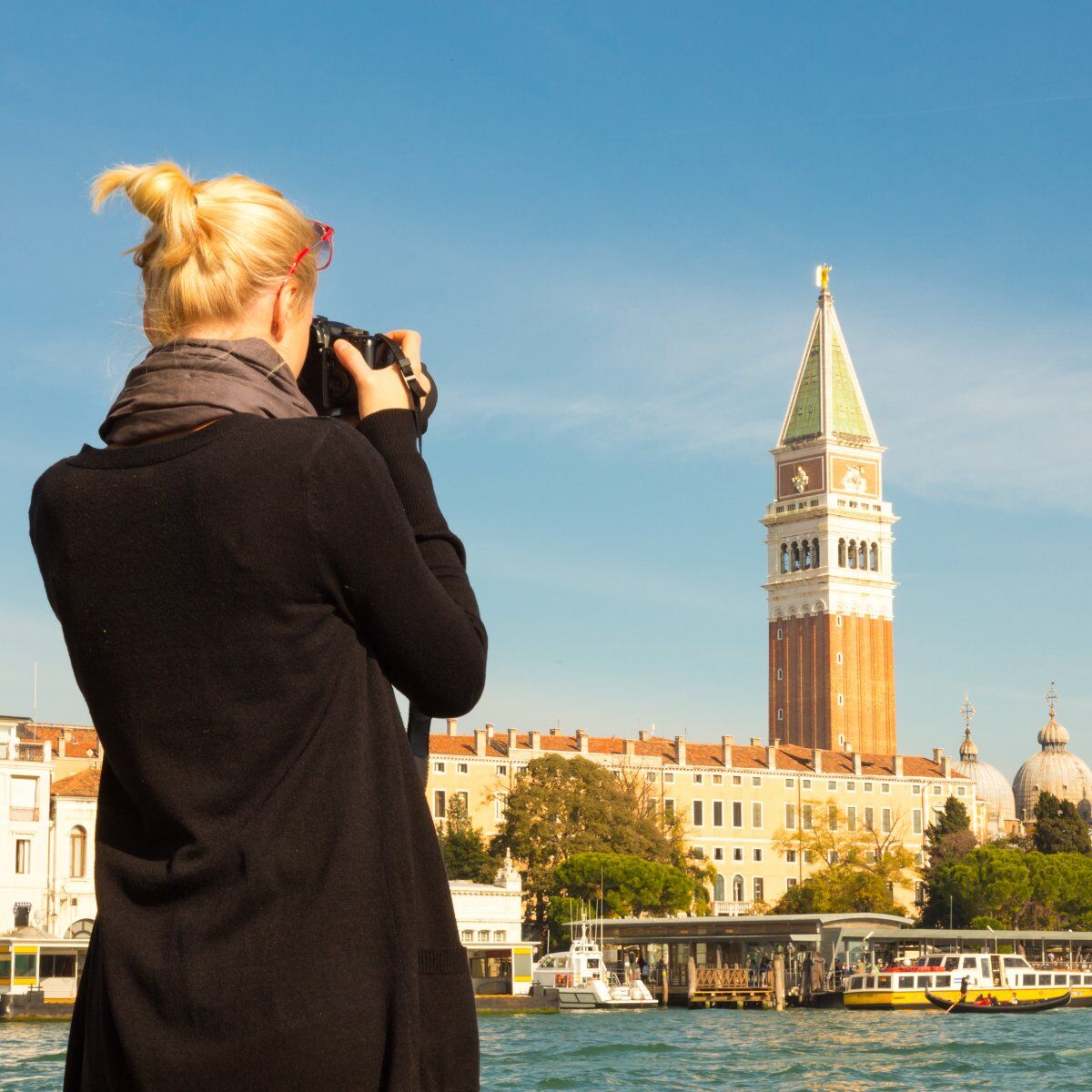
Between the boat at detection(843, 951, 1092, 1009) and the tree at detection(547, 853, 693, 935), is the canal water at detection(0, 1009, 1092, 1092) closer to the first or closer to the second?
the boat at detection(843, 951, 1092, 1009)

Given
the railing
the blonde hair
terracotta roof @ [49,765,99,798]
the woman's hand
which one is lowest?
the railing

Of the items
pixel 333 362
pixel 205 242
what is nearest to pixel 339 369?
pixel 333 362

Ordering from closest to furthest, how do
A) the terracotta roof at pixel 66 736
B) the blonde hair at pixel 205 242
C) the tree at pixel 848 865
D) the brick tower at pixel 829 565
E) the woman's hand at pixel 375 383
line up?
the blonde hair at pixel 205 242
the woman's hand at pixel 375 383
the terracotta roof at pixel 66 736
the tree at pixel 848 865
the brick tower at pixel 829 565

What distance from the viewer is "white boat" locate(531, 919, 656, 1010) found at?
4844 cm

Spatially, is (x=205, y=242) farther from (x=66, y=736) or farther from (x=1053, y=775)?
(x=1053, y=775)

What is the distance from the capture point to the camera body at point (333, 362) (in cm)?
198

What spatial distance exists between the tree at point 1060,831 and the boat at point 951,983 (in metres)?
21.3

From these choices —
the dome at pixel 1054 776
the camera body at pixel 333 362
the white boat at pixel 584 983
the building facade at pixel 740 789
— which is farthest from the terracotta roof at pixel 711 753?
the camera body at pixel 333 362

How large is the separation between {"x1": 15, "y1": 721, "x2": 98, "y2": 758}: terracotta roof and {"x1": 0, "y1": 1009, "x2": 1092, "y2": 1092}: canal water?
2011cm

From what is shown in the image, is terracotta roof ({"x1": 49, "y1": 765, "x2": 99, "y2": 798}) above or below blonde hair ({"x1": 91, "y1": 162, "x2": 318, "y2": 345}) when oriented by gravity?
above

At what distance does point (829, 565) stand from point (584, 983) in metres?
44.8

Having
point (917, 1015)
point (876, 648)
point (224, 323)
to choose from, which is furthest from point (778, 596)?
point (224, 323)

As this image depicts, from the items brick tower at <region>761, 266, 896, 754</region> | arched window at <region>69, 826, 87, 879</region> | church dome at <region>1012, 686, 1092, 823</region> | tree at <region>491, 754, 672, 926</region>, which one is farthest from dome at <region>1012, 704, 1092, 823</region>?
arched window at <region>69, 826, 87, 879</region>

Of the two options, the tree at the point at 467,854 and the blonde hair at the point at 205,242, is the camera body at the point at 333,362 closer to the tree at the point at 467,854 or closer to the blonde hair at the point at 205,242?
the blonde hair at the point at 205,242
